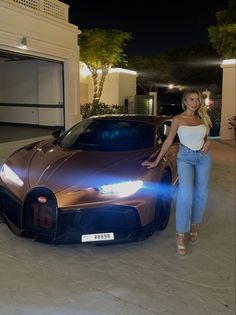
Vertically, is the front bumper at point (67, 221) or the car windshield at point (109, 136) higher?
the car windshield at point (109, 136)

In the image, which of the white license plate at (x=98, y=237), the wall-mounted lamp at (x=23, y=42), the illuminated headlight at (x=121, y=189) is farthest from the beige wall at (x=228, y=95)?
the white license plate at (x=98, y=237)

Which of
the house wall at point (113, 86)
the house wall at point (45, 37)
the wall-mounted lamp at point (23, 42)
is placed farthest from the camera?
the house wall at point (113, 86)

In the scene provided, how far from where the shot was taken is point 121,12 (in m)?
26.7

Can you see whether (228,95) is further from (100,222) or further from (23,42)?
(100,222)

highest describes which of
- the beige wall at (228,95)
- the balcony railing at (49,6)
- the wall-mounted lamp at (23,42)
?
the balcony railing at (49,6)

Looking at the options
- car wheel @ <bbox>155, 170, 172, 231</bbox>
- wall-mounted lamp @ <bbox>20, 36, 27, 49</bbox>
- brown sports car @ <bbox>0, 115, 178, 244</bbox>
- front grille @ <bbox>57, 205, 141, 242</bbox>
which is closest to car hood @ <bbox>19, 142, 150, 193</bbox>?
brown sports car @ <bbox>0, 115, 178, 244</bbox>

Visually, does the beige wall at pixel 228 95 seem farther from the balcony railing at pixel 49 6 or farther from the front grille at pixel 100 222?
the front grille at pixel 100 222

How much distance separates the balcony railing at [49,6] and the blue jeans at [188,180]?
7.09 m

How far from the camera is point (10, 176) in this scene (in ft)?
14.0

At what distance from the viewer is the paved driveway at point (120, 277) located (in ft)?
9.73

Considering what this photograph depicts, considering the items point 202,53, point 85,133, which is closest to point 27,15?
point 85,133

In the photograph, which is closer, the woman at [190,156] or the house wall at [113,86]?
the woman at [190,156]

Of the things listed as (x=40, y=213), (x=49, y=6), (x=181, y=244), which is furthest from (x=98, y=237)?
(x=49, y=6)

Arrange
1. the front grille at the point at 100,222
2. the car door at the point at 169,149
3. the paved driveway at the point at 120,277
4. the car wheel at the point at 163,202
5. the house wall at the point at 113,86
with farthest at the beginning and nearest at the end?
the house wall at the point at 113,86 → the car door at the point at 169,149 → the car wheel at the point at 163,202 → the front grille at the point at 100,222 → the paved driveway at the point at 120,277
